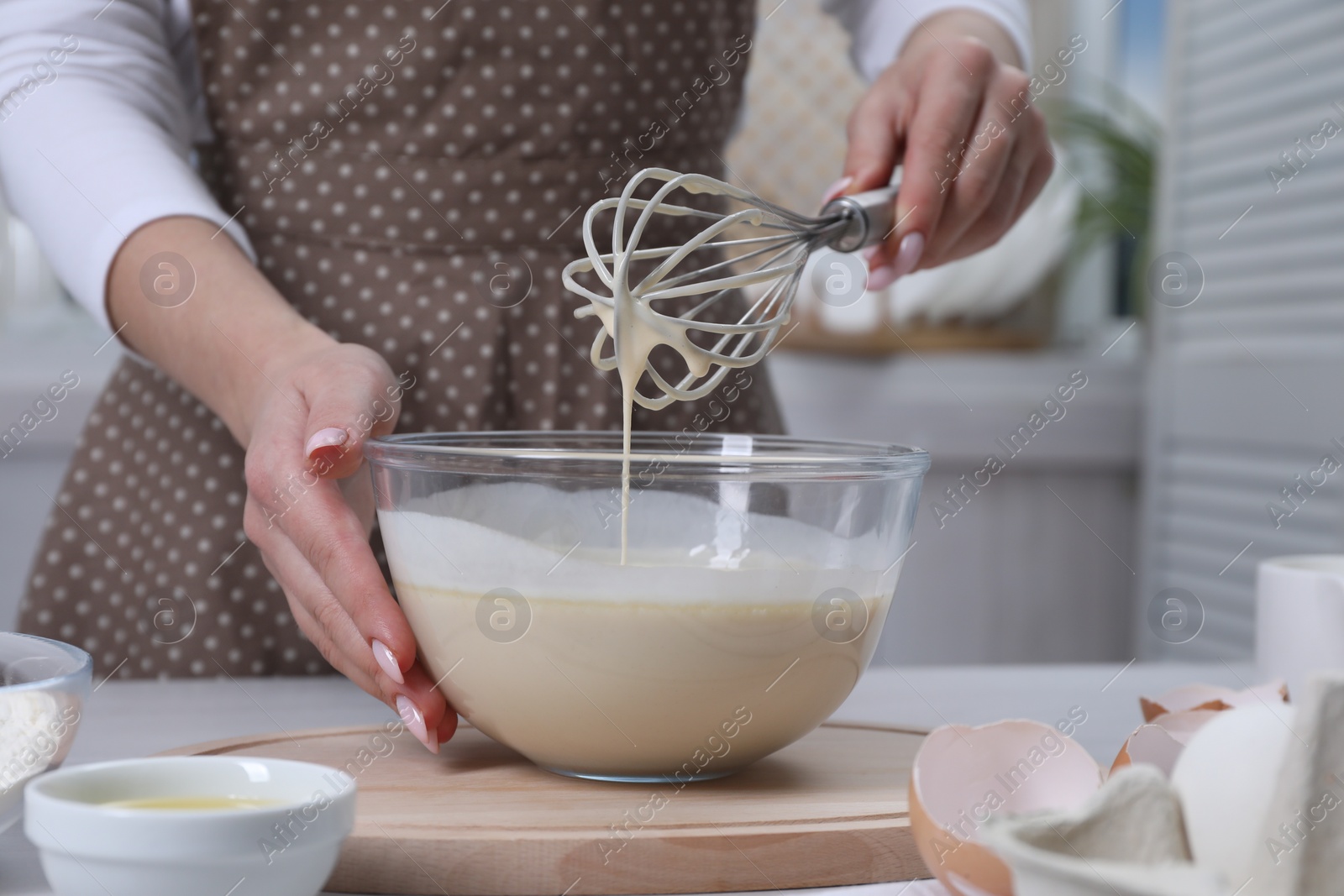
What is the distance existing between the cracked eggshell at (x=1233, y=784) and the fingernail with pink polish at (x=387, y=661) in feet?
1.01

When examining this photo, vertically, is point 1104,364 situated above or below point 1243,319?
below

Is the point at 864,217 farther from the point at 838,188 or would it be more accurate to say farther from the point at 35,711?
the point at 35,711

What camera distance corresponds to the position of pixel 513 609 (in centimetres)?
48

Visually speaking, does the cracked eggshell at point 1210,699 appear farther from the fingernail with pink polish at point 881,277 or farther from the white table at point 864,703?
the fingernail with pink polish at point 881,277

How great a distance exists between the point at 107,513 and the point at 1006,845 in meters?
0.76

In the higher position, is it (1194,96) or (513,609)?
(1194,96)

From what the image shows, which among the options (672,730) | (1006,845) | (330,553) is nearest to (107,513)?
(330,553)

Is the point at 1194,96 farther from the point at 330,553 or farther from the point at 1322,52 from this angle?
the point at 330,553

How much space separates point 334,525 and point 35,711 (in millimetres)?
177

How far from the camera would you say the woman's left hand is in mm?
715

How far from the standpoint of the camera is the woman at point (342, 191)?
0.73 metres

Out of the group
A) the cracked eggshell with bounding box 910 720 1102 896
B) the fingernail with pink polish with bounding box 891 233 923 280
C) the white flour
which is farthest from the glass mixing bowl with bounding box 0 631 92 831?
the fingernail with pink polish with bounding box 891 233 923 280

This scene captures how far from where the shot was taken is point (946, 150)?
73cm

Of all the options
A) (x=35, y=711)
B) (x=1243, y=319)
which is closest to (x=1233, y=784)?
(x=35, y=711)
